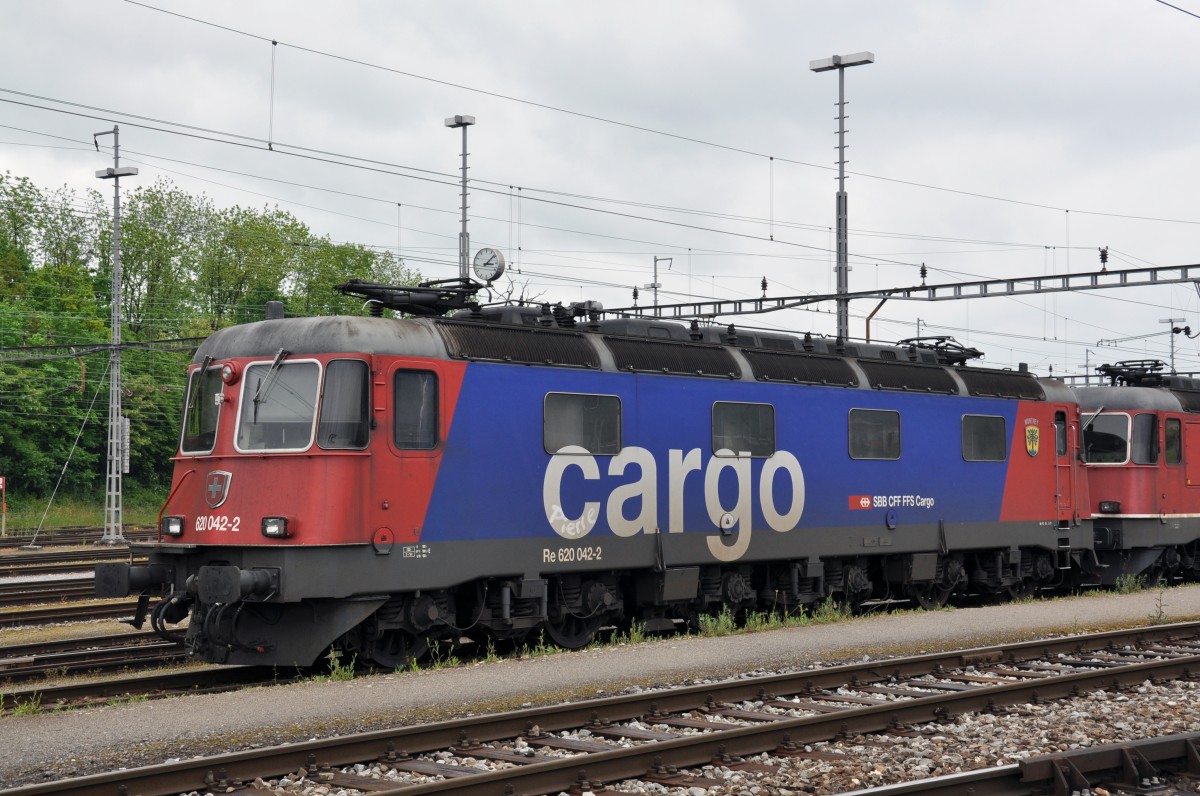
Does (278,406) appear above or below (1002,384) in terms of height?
below

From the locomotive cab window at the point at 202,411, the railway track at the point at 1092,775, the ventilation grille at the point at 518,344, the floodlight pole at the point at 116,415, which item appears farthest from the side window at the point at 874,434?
the floodlight pole at the point at 116,415

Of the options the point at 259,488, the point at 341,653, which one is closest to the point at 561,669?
the point at 341,653

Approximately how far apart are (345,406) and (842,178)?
751 inches

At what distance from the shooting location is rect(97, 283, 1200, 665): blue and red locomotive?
13133mm

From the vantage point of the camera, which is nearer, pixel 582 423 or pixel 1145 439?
pixel 582 423

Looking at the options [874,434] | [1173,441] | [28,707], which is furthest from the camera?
[1173,441]

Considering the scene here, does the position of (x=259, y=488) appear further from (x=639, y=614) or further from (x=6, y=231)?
(x=6, y=231)

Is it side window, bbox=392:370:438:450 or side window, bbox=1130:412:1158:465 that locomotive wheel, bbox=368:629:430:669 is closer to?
side window, bbox=392:370:438:450

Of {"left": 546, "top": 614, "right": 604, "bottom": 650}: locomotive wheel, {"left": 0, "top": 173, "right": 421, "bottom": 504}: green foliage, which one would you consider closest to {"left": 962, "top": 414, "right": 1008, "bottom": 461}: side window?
{"left": 546, "top": 614, "right": 604, "bottom": 650}: locomotive wheel

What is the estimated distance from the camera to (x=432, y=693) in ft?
38.4

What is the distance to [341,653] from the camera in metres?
13.2

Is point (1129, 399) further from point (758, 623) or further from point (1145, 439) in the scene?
point (758, 623)

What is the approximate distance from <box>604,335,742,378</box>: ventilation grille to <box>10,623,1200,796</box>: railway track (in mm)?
5098

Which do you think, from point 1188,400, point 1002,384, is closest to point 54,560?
point 1002,384
